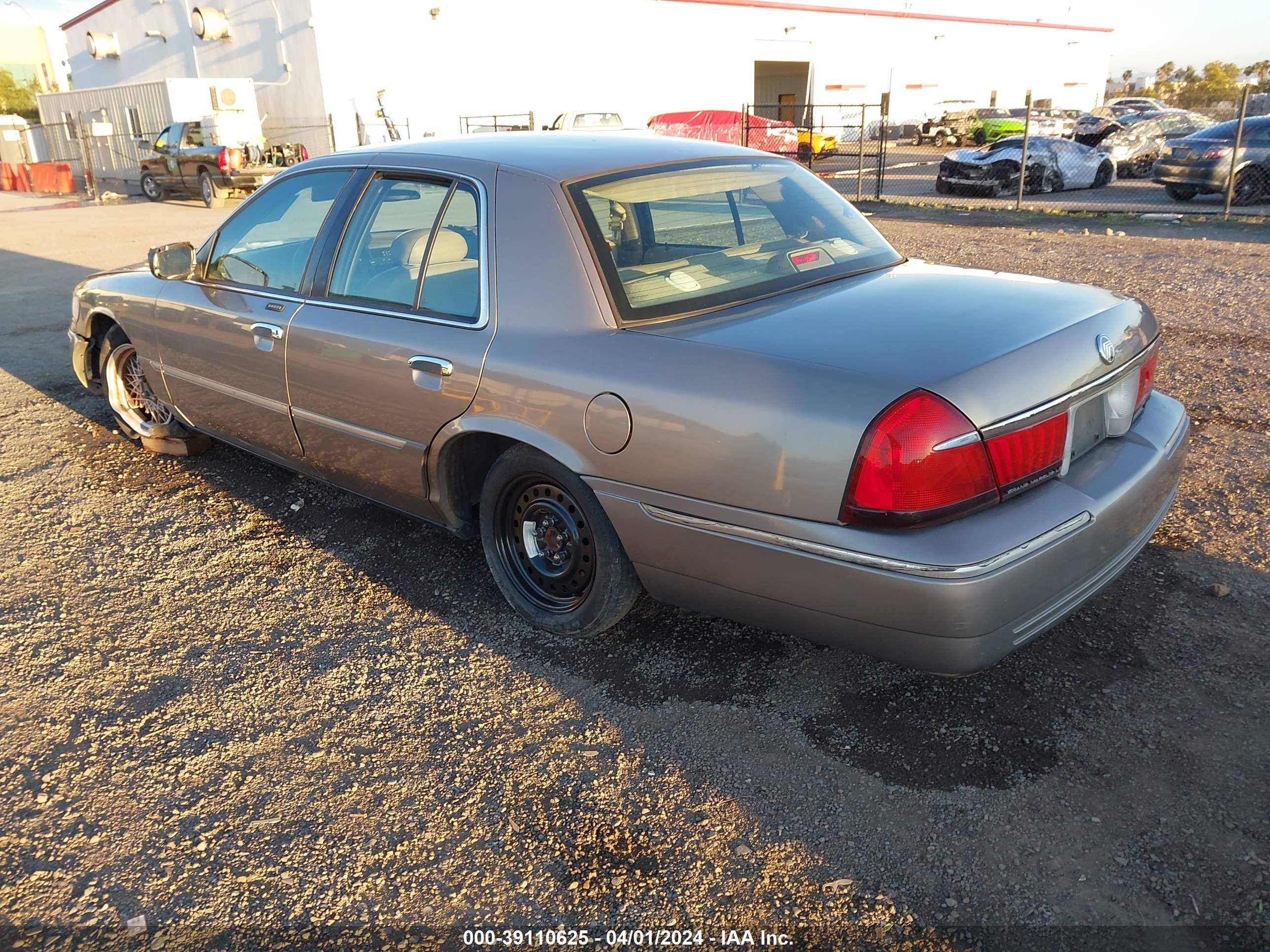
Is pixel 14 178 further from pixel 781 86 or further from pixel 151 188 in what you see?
pixel 781 86

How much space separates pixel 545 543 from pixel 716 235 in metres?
1.30

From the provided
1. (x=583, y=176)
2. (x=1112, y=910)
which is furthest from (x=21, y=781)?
(x=1112, y=910)

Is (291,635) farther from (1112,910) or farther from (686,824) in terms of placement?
(1112,910)

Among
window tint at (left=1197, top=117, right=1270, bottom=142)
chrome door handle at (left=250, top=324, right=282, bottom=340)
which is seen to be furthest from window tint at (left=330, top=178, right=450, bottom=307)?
window tint at (left=1197, top=117, right=1270, bottom=142)

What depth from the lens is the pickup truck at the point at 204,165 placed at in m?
20.8

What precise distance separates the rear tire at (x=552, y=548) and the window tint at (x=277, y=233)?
4.64 feet

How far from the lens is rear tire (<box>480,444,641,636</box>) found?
124 inches

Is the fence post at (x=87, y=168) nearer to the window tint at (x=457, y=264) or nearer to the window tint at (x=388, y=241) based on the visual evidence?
the window tint at (x=388, y=241)

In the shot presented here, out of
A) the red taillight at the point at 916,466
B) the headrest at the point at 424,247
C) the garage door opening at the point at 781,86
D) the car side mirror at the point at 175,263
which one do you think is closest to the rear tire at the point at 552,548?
the headrest at the point at 424,247

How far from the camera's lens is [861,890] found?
2348 millimetres

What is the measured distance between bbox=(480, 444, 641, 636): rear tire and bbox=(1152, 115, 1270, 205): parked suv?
48.3ft

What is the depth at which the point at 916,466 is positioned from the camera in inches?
95.6

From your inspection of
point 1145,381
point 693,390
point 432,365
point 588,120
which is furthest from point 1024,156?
point 693,390

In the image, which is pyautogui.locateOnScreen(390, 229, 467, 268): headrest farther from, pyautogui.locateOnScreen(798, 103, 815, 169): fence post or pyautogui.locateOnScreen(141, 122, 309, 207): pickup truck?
pyautogui.locateOnScreen(141, 122, 309, 207): pickup truck
